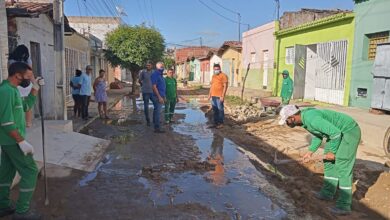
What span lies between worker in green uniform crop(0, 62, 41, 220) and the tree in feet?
64.9

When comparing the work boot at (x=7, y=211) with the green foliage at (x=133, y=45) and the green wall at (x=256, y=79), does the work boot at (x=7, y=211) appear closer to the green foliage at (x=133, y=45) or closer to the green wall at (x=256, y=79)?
the green wall at (x=256, y=79)

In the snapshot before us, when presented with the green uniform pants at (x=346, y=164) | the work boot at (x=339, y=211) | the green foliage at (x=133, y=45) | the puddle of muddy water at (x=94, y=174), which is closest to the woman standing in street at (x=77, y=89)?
the puddle of muddy water at (x=94, y=174)

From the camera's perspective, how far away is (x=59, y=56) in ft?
32.9

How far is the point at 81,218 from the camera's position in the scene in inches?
171

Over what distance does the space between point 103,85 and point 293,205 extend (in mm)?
8501

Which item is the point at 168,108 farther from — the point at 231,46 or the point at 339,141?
the point at 231,46

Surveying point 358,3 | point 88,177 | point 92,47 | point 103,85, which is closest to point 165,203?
point 88,177

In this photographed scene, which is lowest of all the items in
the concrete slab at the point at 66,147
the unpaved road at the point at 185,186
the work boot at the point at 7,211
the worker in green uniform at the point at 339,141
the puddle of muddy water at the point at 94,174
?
the unpaved road at the point at 185,186

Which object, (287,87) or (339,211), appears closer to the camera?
(339,211)

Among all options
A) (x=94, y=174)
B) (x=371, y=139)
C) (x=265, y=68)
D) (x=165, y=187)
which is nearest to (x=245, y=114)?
(x=371, y=139)

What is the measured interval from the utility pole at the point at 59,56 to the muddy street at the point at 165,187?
97.4 inches

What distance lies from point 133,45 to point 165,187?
19099mm

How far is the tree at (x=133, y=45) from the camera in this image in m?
23.6

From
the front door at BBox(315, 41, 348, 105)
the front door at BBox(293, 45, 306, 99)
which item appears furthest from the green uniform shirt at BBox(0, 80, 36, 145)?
the front door at BBox(293, 45, 306, 99)
